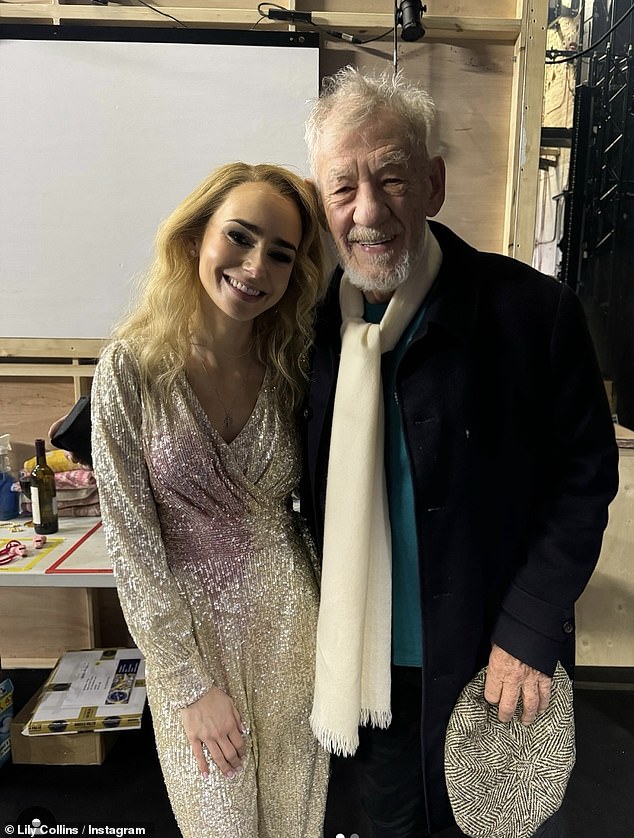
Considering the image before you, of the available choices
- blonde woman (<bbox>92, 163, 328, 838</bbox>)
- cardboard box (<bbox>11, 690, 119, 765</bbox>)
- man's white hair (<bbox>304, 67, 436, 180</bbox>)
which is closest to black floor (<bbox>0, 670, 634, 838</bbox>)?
cardboard box (<bbox>11, 690, 119, 765</bbox>)

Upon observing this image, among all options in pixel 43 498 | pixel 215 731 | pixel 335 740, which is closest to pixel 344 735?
pixel 335 740

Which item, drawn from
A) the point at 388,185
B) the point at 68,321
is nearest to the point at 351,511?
the point at 388,185

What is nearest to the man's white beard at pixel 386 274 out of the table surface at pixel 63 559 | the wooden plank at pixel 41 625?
the table surface at pixel 63 559

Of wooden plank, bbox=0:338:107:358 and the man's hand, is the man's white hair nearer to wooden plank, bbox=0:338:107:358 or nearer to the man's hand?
the man's hand

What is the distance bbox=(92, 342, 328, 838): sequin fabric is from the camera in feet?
3.42

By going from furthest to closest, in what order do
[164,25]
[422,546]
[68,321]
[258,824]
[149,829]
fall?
1. [68,321]
2. [164,25]
3. [149,829]
4. [258,824]
5. [422,546]

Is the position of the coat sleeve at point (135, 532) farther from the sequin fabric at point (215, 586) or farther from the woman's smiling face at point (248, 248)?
the woman's smiling face at point (248, 248)

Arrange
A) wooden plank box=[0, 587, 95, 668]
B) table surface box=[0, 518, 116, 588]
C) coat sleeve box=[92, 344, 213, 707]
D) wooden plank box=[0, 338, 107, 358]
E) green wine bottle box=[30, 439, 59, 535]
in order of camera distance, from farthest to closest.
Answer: wooden plank box=[0, 587, 95, 668], wooden plank box=[0, 338, 107, 358], green wine bottle box=[30, 439, 59, 535], table surface box=[0, 518, 116, 588], coat sleeve box=[92, 344, 213, 707]

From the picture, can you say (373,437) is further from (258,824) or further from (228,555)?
(258,824)

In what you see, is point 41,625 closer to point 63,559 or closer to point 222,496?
point 63,559

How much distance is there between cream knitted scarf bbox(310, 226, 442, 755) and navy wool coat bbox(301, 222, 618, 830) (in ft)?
0.19

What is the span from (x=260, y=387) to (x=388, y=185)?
1.42 ft

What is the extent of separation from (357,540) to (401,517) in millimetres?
99

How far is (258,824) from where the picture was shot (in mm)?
1158
